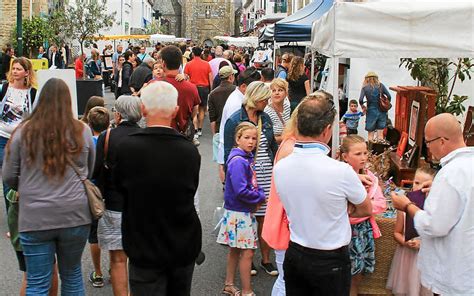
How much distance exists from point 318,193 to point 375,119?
8603 millimetres

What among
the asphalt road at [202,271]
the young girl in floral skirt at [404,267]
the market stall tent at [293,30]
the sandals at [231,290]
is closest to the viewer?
the young girl in floral skirt at [404,267]

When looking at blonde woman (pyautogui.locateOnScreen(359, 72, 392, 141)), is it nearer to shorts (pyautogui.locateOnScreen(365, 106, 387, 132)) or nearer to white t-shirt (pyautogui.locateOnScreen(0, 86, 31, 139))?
shorts (pyautogui.locateOnScreen(365, 106, 387, 132))

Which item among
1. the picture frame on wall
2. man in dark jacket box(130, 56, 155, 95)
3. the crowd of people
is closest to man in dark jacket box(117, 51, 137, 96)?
man in dark jacket box(130, 56, 155, 95)

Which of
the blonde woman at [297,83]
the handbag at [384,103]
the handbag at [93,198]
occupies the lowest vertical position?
the handbag at [93,198]

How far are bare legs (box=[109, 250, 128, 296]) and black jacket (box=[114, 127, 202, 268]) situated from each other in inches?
50.8

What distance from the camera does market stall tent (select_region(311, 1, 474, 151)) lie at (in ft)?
15.8

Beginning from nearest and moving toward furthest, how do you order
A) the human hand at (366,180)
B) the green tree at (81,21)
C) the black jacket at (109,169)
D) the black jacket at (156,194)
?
the black jacket at (156,194) → the human hand at (366,180) → the black jacket at (109,169) → the green tree at (81,21)

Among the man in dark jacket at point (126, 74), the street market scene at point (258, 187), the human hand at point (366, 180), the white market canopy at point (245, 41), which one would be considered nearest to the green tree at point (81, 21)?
the man in dark jacket at point (126, 74)

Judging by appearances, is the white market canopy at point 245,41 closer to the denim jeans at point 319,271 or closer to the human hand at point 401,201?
the human hand at point 401,201

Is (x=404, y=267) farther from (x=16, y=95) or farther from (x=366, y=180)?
(x=16, y=95)

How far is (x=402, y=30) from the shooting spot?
192 inches

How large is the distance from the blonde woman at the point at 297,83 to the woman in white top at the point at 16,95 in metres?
5.15

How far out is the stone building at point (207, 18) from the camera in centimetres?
8911

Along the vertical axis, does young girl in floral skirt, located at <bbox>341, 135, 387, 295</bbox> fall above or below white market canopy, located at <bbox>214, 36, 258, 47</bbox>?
below
